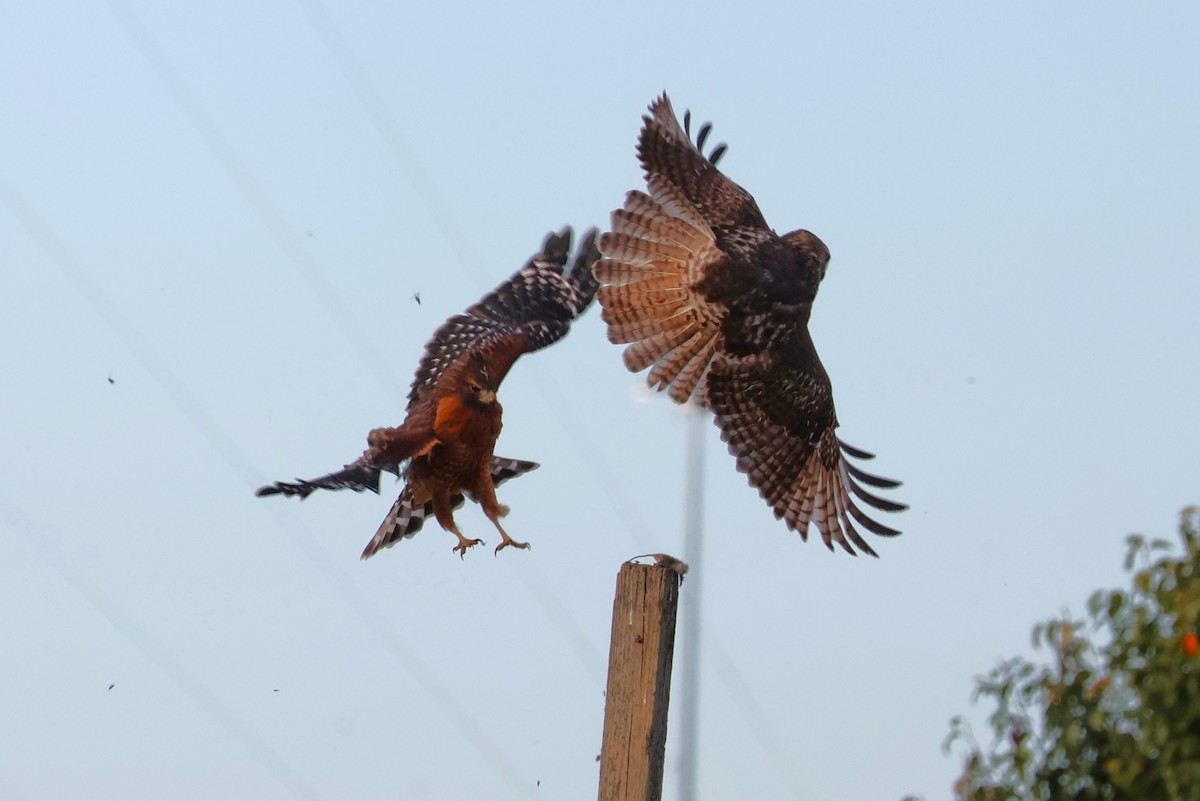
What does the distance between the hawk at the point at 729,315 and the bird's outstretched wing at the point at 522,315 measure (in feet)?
0.61

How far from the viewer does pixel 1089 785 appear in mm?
3373

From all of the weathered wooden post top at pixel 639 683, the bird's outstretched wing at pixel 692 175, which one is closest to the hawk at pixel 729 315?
the bird's outstretched wing at pixel 692 175

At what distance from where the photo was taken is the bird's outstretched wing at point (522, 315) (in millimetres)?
8156

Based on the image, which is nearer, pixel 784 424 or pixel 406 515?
pixel 406 515

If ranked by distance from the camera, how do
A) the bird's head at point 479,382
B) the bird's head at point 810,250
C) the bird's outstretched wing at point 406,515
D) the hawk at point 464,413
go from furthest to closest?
the bird's head at point 810,250 < the bird's outstretched wing at point 406,515 < the bird's head at point 479,382 < the hawk at point 464,413

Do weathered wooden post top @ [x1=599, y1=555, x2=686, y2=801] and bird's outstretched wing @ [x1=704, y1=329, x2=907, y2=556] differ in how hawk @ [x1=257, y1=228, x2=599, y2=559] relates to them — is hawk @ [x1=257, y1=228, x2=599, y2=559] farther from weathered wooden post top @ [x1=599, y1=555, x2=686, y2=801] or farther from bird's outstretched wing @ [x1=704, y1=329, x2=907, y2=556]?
weathered wooden post top @ [x1=599, y1=555, x2=686, y2=801]

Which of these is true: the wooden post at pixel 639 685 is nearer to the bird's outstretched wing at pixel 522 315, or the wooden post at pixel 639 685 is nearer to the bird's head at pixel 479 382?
the bird's head at pixel 479 382

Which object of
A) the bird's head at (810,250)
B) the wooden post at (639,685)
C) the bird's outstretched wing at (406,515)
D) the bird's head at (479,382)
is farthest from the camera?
the bird's head at (810,250)

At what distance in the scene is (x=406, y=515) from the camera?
7.93 m

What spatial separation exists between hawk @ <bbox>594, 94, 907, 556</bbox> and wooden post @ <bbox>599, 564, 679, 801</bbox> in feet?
12.1

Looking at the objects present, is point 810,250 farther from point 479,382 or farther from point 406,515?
point 406,515

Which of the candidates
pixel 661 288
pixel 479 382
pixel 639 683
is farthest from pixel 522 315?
pixel 639 683

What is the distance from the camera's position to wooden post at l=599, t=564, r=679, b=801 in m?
4.73

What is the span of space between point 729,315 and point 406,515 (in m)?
1.99
